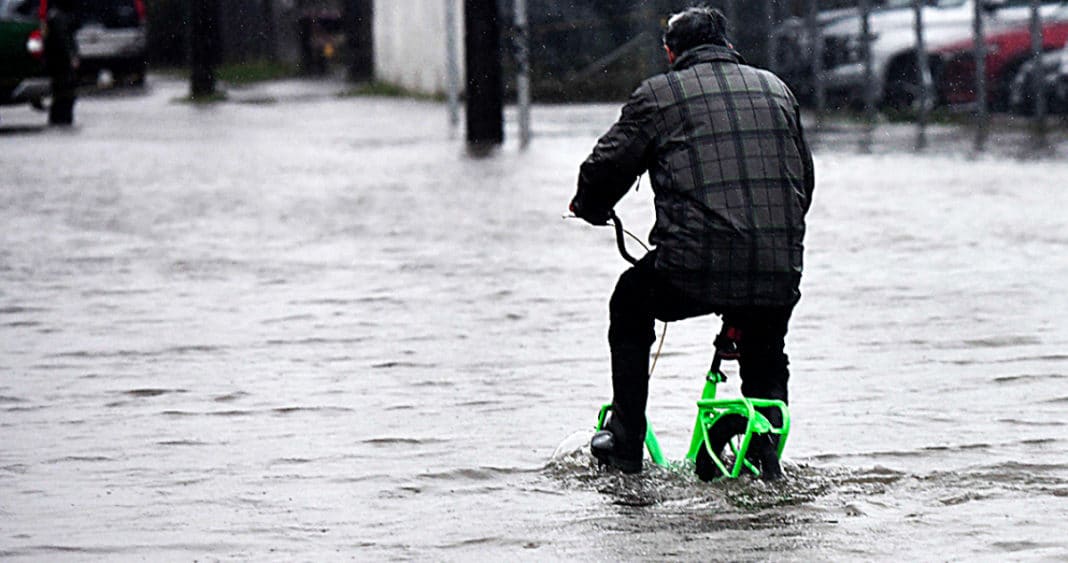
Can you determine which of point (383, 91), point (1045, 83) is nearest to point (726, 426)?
point (1045, 83)

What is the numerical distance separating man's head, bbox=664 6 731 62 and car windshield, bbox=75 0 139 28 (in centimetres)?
3276

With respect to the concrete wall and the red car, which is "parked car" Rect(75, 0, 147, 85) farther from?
the red car

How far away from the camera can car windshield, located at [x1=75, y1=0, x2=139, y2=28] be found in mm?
38094

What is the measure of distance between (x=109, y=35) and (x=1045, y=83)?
63.8ft

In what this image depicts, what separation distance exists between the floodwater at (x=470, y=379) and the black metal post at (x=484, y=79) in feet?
15.1

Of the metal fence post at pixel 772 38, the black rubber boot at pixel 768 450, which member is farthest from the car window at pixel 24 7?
the black rubber boot at pixel 768 450

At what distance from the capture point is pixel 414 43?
3678 centimetres

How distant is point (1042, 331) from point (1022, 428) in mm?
2195

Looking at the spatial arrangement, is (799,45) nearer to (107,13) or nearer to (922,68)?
(922,68)

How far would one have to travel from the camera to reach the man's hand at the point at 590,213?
6227 mm

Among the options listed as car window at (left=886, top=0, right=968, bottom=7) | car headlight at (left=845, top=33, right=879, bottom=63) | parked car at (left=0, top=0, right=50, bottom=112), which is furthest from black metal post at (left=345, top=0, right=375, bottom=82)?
car window at (left=886, top=0, right=968, bottom=7)

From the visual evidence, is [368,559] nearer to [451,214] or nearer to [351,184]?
[451,214]

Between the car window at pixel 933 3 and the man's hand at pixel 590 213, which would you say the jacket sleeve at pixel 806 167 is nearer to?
the man's hand at pixel 590 213

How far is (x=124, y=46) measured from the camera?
1500 inches
